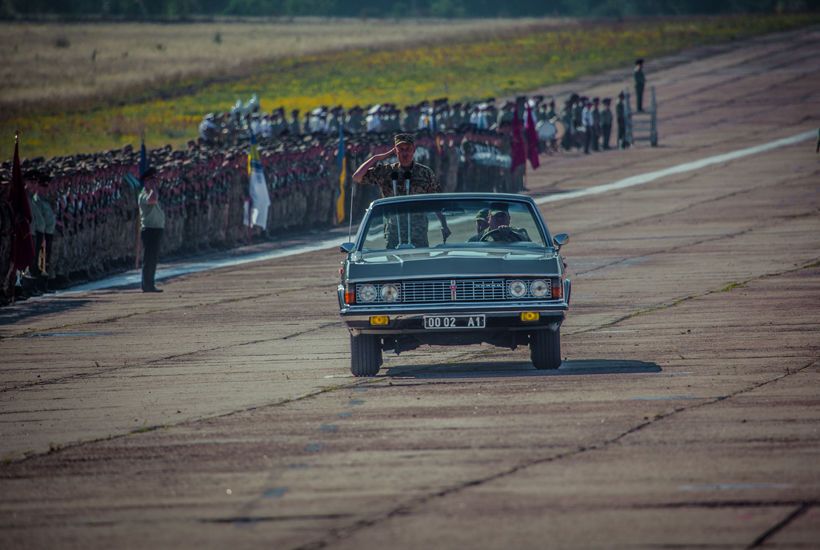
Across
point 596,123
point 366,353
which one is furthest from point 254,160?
point 596,123

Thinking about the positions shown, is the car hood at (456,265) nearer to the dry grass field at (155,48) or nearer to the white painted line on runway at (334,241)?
the white painted line on runway at (334,241)

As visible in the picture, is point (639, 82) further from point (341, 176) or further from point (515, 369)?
point (515, 369)

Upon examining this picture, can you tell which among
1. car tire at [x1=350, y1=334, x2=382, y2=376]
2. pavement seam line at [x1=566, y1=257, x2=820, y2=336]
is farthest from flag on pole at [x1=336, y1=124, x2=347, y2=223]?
car tire at [x1=350, y1=334, x2=382, y2=376]

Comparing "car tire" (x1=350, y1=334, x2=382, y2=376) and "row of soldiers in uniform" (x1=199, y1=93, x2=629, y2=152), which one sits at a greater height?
"row of soldiers in uniform" (x1=199, y1=93, x2=629, y2=152)

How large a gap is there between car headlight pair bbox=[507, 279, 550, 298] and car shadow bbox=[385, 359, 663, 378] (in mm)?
743

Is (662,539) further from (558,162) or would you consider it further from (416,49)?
(416,49)

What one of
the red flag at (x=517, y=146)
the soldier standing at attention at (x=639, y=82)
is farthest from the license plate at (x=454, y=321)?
the soldier standing at attention at (x=639, y=82)

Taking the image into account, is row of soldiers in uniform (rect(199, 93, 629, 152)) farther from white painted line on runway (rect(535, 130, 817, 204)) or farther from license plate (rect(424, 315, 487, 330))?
license plate (rect(424, 315, 487, 330))

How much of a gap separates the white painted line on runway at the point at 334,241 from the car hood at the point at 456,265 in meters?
11.6

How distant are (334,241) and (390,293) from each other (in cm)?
1874

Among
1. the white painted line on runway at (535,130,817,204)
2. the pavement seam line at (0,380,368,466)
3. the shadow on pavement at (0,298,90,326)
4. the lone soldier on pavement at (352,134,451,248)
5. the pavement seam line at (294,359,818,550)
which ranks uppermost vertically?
the lone soldier on pavement at (352,134,451,248)

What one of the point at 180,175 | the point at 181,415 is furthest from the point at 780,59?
the point at 181,415

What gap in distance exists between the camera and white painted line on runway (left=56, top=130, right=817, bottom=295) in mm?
26641

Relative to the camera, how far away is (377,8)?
470ft
